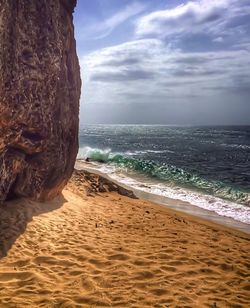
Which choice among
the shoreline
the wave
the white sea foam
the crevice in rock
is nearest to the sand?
the crevice in rock

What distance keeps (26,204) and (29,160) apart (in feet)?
4.54

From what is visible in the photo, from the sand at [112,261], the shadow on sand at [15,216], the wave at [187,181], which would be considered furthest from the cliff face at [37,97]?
the wave at [187,181]

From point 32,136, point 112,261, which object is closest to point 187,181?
point 32,136

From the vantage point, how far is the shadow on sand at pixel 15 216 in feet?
24.6

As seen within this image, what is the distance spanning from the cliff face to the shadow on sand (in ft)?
1.08

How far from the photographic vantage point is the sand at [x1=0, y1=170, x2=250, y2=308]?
5.77 m

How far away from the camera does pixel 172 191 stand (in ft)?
65.6

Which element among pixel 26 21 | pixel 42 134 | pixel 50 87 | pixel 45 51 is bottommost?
pixel 42 134

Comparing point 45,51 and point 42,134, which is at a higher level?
point 45,51

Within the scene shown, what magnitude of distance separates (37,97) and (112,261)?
211 inches

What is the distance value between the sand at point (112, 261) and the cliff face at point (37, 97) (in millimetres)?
1053

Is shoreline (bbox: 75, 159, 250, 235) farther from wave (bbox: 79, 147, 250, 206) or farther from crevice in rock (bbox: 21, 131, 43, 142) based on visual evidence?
crevice in rock (bbox: 21, 131, 43, 142)

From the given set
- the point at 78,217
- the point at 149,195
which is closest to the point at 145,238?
the point at 78,217

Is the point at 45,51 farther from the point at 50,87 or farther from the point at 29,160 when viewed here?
the point at 29,160
